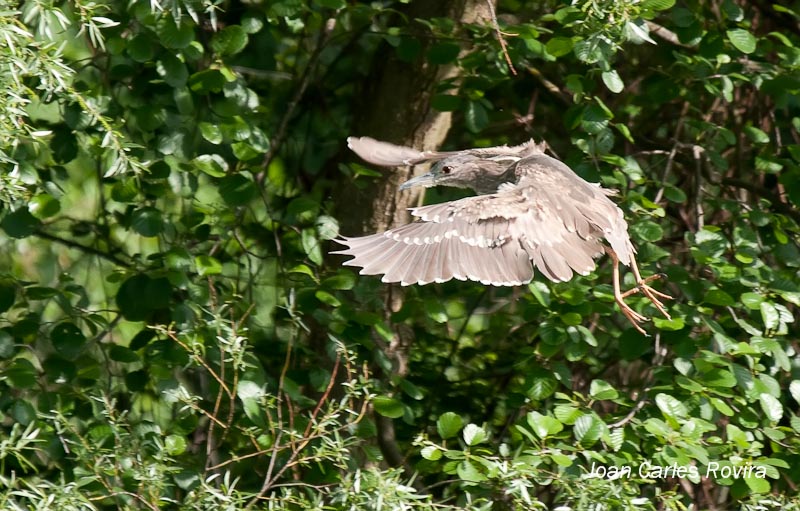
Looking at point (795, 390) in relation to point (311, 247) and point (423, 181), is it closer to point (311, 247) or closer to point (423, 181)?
point (423, 181)

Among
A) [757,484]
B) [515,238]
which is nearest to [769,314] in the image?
[757,484]

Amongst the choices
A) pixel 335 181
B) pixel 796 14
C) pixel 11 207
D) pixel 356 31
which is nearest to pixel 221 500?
pixel 11 207

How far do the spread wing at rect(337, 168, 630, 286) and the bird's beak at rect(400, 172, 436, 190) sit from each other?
0.50m

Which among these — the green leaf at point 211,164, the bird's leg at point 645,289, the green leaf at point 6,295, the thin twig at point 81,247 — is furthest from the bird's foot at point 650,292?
the green leaf at point 6,295

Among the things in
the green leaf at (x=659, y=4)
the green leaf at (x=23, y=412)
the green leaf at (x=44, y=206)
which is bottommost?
the green leaf at (x=23, y=412)

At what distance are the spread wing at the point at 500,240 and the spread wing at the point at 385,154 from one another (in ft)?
2.19

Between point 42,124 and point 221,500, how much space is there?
1691 millimetres

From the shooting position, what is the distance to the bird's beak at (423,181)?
4324mm

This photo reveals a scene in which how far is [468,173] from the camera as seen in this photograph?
4426 mm

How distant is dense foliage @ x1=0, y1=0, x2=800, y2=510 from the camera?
3.64m

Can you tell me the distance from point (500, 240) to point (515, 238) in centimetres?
5

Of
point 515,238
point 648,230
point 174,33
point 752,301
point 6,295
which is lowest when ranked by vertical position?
point 6,295

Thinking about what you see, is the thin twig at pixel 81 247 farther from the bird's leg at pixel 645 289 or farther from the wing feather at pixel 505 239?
the bird's leg at pixel 645 289

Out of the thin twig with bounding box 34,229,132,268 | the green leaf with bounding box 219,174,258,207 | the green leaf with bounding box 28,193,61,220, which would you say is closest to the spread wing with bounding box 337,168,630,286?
the green leaf with bounding box 219,174,258,207
